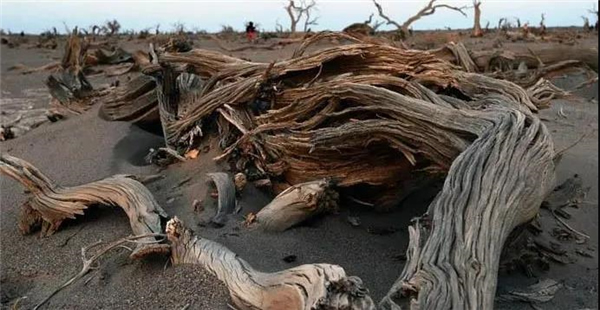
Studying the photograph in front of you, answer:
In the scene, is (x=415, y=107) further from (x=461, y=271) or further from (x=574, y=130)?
(x=574, y=130)

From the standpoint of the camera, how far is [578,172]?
4684 millimetres

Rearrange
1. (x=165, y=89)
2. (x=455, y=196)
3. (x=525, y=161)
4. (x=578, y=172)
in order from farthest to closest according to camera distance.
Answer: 1. (x=165, y=89)
2. (x=578, y=172)
3. (x=525, y=161)
4. (x=455, y=196)

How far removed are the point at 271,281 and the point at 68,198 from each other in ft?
6.17

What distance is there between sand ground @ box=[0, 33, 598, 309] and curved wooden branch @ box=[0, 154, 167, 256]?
11 centimetres

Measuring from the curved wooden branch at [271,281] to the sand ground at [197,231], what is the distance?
10cm

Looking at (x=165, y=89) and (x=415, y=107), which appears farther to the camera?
(x=165, y=89)

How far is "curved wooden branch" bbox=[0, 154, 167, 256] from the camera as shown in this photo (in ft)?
12.4

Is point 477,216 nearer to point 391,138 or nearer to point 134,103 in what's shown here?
point 391,138

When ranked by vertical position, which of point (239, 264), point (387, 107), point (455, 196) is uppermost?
point (387, 107)

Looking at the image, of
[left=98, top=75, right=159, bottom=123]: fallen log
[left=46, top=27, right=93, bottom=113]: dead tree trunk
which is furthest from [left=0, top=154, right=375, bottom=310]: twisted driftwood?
[left=46, top=27, right=93, bottom=113]: dead tree trunk

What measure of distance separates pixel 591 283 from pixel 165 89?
3.29m

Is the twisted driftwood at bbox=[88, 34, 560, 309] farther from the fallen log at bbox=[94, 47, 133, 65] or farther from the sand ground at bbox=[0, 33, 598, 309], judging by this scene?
the fallen log at bbox=[94, 47, 133, 65]

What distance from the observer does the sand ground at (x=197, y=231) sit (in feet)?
10.5

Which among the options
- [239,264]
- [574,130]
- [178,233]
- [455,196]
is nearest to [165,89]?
[178,233]
